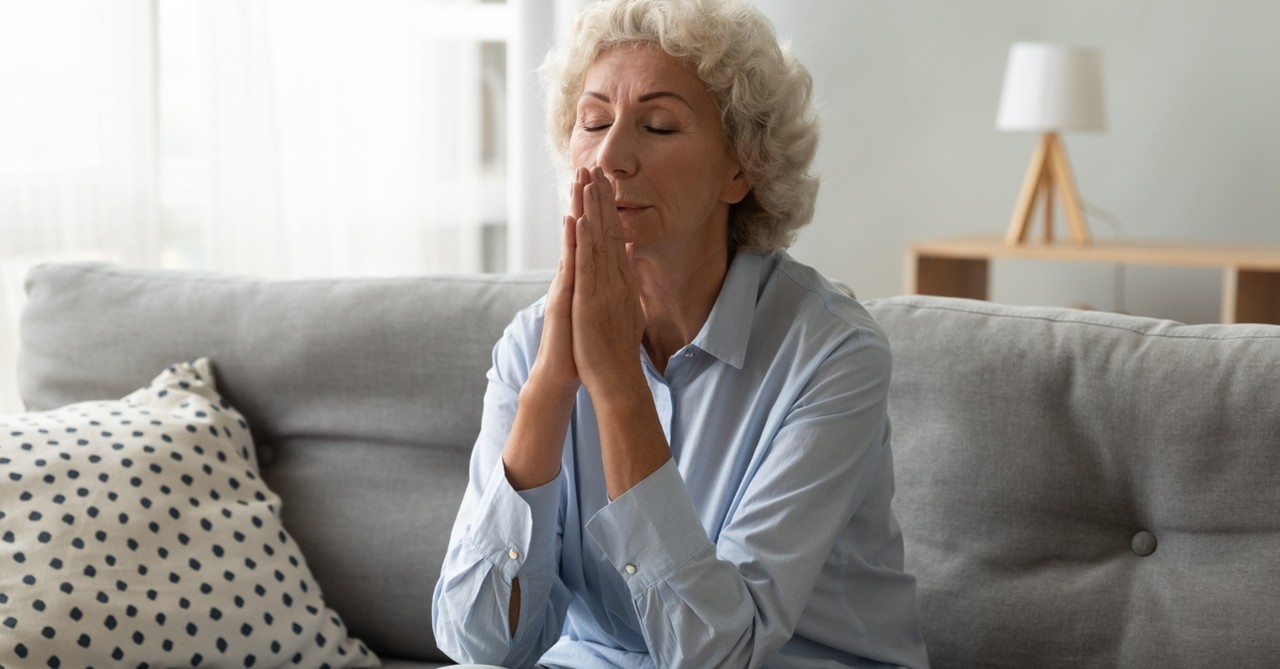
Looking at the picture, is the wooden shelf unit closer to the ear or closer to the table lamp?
the table lamp

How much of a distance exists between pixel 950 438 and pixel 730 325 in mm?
365

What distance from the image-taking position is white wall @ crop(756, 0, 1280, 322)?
3787 mm

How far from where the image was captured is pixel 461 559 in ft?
4.66

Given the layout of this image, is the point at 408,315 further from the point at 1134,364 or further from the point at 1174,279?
the point at 1174,279

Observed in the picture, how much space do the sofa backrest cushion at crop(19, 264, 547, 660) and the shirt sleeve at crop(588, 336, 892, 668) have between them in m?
0.61

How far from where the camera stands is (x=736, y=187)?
60.9 inches

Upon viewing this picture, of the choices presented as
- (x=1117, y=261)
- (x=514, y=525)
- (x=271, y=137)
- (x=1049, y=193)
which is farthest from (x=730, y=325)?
(x=1049, y=193)

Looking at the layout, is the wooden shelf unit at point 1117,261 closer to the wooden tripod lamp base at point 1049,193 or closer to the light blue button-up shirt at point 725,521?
the wooden tripod lamp base at point 1049,193

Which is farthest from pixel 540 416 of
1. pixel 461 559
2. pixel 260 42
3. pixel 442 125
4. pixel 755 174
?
pixel 442 125

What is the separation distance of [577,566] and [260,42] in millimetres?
2053

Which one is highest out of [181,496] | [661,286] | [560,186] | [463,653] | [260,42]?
[260,42]

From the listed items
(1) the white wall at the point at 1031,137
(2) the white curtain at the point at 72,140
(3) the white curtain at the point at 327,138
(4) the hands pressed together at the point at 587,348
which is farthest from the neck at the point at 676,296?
(1) the white wall at the point at 1031,137

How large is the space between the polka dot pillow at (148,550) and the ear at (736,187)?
2.51ft

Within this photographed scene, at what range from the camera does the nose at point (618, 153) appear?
1433 millimetres
